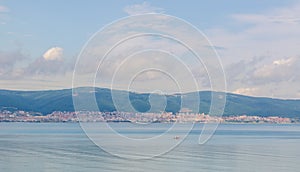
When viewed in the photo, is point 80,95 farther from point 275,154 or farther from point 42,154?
point 275,154

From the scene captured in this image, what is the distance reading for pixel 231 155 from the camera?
8231cm

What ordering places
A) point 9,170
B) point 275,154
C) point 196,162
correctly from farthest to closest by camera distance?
point 275,154, point 196,162, point 9,170

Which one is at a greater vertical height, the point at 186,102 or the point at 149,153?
the point at 186,102

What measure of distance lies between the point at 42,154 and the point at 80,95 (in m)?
34.9

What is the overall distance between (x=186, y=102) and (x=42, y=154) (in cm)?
2364

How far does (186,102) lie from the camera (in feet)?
243

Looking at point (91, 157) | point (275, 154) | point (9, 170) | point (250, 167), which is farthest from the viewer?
point (275, 154)

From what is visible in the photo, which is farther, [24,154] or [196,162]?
[24,154]

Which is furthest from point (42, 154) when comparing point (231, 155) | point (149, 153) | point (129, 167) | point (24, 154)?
point (231, 155)

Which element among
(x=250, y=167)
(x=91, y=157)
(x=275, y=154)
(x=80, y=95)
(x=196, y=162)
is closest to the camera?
(x=80, y=95)

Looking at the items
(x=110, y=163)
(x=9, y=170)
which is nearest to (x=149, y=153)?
(x=110, y=163)

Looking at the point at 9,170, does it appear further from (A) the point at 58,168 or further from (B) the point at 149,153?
(B) the point at 149,153

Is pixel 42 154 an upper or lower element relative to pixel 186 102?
lower

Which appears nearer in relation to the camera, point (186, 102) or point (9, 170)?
point (9, 170)
